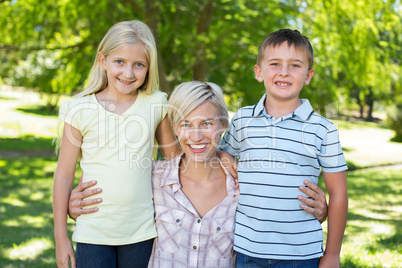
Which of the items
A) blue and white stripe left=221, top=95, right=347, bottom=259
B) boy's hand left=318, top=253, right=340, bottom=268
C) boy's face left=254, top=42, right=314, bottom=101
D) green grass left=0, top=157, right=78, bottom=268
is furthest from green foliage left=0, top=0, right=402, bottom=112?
boy's hand left=318, top=253, right=340, bottom=268

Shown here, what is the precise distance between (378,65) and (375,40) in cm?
94

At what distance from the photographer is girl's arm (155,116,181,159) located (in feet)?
8.02

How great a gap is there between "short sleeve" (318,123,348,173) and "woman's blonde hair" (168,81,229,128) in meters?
0.58

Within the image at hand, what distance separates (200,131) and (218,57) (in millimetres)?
7393

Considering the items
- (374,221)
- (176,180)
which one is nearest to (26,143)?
(374,221)

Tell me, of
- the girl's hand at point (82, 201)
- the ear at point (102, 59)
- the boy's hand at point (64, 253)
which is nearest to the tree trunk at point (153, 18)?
the ear at point (102, 59)

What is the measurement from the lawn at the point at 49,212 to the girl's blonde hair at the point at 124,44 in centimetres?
237

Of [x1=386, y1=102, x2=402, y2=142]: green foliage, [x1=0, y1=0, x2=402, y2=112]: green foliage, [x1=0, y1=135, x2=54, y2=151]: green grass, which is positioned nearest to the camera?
[x1=0, y1=0, x2=402, y2=112]: green foliage

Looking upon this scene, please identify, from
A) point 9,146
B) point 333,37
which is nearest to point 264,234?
point 333,37

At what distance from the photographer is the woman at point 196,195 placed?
2164mm

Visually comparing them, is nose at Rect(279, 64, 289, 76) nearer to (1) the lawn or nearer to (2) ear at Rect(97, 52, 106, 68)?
(2) ear at Rect(97, 52, 106, 68)

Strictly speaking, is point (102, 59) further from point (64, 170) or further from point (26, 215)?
point (26, 215)

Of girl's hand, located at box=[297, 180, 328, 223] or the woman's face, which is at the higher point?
the woman's face

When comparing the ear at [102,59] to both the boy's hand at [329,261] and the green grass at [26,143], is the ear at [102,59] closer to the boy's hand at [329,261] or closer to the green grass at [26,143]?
the boy's hand at [329,261]
